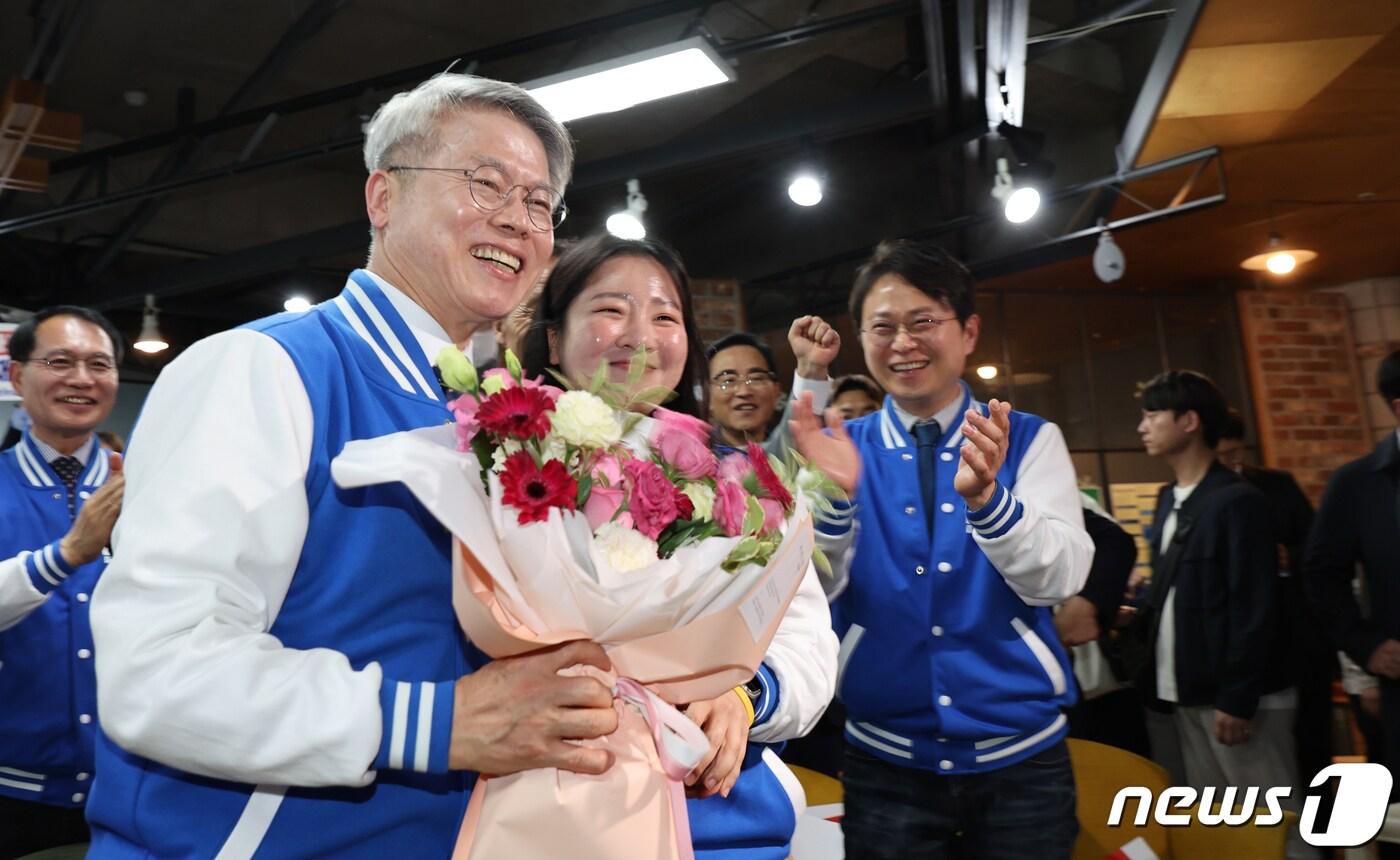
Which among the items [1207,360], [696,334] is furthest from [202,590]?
[1207,360]

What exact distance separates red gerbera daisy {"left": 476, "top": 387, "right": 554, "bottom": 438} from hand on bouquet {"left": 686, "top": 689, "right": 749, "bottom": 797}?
43 cm

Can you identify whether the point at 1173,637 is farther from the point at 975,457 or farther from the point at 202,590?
the point at 202,590

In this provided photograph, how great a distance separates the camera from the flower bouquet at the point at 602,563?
100 cm

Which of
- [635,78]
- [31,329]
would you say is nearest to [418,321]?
[31,329]

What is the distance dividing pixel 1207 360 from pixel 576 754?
1045 cm

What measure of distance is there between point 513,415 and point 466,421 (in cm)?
5

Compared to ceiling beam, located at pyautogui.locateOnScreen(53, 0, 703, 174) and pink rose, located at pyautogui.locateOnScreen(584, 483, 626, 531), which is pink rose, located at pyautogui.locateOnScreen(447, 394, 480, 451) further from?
ceiling beam, located at pyautogui.locateOnScreen(53, 0, 703, 174)

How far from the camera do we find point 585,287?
5.76 feet

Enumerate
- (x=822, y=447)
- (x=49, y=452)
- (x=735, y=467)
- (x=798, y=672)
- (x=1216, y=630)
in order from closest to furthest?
(x=735, y=467) < (x=798, y=672) < (x=822, y=447) < (x=49, y=452) < (x=1216, y=630)

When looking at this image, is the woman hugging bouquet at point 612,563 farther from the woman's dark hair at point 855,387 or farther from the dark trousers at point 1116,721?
the dark trousers at point 1116,721

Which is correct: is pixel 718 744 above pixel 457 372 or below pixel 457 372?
below

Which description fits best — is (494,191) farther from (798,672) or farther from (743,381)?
(743,381)

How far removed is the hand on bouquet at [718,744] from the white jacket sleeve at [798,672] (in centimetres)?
11

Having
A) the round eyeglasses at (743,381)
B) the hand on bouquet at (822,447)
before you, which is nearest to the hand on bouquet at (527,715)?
the hand on bouquet at (822,447)
